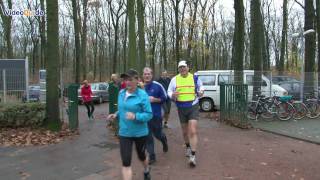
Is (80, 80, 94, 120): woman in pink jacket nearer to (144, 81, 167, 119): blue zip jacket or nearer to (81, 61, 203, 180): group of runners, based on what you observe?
(81, 61, 203, 180): group of runners

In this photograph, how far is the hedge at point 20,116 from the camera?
13742 mm

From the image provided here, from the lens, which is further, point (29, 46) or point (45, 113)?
point (29, 46)

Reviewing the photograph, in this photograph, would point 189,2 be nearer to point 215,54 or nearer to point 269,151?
point 215,54

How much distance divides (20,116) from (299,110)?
9.94 m

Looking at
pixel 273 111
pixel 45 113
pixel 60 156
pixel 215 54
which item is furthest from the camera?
pixel 215 54

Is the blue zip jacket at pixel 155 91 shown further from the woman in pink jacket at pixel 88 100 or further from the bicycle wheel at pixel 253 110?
the woman in pink jacket at pixel 88 100

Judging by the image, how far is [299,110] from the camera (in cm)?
1758

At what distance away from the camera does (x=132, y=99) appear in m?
6.23

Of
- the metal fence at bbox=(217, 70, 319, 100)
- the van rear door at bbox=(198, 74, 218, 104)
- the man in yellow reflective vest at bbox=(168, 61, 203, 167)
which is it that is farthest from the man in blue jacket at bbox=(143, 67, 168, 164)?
the van rear door at bbox=(198, 74, 218, 104)

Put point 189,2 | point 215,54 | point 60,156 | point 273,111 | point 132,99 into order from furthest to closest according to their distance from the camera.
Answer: point 215,54 < point 189,2 < point 273,111 < point 60,156 < point 132,99

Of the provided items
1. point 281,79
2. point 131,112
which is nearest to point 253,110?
point 281,79

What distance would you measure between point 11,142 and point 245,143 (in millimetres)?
5778

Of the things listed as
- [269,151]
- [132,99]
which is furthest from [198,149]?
[132,99]

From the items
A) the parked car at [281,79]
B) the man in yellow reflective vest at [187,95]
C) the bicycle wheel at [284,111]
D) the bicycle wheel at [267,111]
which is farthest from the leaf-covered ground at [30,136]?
the parked car at [281,79]
